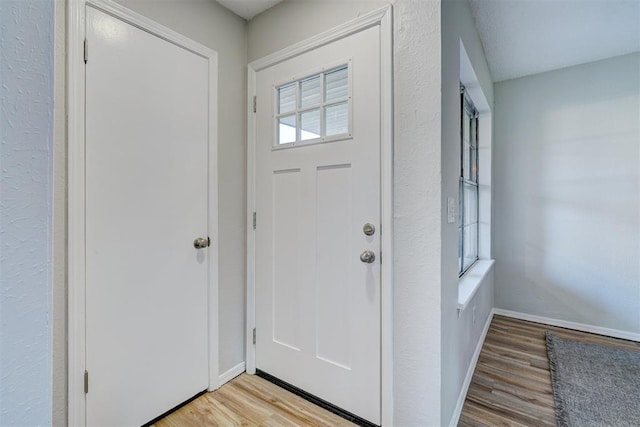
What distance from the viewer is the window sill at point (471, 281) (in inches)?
64.1

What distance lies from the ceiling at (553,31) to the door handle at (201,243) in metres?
2.15

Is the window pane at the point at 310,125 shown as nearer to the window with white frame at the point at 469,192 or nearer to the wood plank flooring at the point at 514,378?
the window with white frame at the point at 469,192

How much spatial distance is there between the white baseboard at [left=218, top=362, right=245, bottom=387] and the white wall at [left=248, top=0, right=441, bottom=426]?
39.9 inches

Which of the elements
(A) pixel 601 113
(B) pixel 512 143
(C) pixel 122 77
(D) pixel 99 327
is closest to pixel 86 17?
(C) pixel 122 77

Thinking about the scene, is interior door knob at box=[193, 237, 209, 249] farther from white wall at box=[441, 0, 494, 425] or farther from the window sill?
Result: the window sill

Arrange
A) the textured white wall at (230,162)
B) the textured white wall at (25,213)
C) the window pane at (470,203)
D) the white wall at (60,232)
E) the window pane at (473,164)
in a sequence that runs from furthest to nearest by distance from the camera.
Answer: the window pane at (473,164), the window pane at (470,203), the textured white wall at (230,162), the white wall at (60,232), the textured white wall at (25,213)

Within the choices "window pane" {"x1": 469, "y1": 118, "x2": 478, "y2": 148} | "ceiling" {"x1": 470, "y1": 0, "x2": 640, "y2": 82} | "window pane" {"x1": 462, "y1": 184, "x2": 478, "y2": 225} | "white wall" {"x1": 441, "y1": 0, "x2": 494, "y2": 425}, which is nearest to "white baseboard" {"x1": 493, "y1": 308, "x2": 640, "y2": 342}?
"window pane" {"x1": 462, "y1": 184, "x2": 478, "y2": 225}

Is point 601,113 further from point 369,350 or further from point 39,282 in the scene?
point 39,282

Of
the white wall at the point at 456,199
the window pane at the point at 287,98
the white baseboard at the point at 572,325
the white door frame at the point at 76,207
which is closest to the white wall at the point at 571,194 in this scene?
the white baseboard at the point at 572,325

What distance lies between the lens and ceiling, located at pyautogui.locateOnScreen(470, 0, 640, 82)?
6.15 feet

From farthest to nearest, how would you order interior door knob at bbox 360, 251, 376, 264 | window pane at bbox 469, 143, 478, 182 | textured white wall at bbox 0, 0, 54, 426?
window pane at bbox 469, 143, 478, 182 → interior door knob at bbox 360, 251, 376, 264 → textured white wall at bbox 0, 0, 54, 426

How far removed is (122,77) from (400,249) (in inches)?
59.0

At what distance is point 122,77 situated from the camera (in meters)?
1.36

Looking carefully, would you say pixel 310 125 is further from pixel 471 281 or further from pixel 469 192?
pixel 469 192
